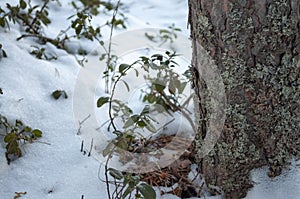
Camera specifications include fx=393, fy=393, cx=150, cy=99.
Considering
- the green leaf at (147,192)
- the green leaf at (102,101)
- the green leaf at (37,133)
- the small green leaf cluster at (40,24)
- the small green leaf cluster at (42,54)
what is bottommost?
the green leaf at (147,192)

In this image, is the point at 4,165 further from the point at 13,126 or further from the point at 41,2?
the point at 41,2

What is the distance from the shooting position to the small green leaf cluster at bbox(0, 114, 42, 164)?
4.37 ft

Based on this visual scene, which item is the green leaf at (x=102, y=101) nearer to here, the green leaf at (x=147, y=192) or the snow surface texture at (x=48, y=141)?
the snow surface texture at (x=48, y=141)

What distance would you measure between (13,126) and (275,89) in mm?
933

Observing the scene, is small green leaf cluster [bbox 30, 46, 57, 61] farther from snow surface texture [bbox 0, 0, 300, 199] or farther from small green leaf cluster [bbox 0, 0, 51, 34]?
small green leaf cluster [bbox 0, 0, 51, 34]

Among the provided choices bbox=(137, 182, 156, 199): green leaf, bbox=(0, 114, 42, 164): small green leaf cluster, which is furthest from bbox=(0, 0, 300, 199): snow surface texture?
bbox=(137, 182, 156, 199): green leaf

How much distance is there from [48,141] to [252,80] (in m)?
0.79

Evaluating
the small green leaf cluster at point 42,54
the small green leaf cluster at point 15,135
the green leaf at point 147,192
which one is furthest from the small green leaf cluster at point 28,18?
the green leaf at point 147,192

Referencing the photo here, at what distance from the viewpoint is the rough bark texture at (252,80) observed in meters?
1.04

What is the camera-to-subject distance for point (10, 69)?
1.70 meters

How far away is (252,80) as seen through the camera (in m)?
1.09

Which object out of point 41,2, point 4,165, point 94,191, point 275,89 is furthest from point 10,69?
point 275,89

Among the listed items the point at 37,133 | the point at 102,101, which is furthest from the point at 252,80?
the point at 37,133

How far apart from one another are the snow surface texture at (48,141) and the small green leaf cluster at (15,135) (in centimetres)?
2
